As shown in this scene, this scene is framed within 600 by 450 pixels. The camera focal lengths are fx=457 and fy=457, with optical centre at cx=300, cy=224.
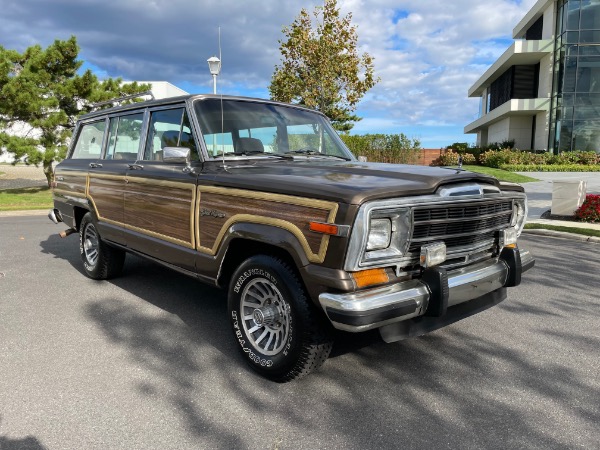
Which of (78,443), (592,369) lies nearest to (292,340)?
(78,443)

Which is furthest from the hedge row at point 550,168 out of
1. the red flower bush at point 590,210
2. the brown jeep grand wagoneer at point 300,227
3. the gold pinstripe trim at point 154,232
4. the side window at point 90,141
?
the gold pinstripe trim at point 154,232

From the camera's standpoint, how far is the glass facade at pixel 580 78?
29.2 metres

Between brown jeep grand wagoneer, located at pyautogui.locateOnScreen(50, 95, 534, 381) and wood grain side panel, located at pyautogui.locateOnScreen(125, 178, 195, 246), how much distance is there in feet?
0.06

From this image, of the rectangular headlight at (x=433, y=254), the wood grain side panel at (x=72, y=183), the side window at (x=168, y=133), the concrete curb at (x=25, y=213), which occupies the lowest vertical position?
the concrete curb at (x=25, y=213)

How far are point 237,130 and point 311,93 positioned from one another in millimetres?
18165

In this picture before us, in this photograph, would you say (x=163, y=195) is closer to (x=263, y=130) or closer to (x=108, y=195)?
(x=263, y=130)

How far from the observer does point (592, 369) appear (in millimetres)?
3379

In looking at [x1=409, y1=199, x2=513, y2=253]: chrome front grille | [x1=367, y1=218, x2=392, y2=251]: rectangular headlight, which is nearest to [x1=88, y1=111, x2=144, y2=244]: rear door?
[x1=367, y1=218, x2=392, y2=251]: rectangular headlight

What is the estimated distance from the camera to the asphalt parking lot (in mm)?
2564

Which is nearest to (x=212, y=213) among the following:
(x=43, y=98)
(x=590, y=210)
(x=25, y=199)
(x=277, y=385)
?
(x=277, y=385)

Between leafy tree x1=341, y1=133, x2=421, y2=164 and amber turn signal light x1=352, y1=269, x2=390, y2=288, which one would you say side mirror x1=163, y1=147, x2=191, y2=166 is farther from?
leafy tree x1=341, y1=133, x2=421, y2=164

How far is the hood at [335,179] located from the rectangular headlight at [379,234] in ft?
0.52

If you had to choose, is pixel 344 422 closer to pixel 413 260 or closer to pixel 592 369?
pixel 413 260

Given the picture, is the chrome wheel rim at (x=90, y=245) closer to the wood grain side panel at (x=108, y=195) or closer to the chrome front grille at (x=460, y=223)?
the wood grain side panel at (x=108, y=195)
